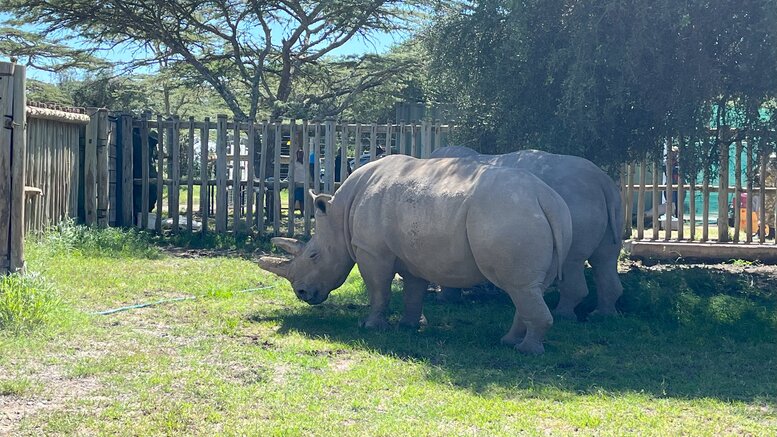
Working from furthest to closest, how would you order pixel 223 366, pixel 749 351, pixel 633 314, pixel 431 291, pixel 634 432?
pixel 431 291 → pixel 633 314 → pixel 749 351 → pixel 223 366 → pixel 634 432

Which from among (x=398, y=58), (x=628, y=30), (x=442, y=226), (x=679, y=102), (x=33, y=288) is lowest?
(x=33, y=288)

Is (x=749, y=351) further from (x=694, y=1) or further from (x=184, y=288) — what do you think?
(x=184, y=288)

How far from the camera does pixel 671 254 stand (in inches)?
552

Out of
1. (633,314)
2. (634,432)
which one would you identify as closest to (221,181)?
(633,314)

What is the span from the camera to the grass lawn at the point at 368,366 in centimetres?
565

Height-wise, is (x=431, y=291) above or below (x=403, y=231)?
below

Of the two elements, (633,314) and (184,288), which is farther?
(184,288)

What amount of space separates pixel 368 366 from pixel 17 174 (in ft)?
12.3

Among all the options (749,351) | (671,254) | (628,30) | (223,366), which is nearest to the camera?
(223,366)

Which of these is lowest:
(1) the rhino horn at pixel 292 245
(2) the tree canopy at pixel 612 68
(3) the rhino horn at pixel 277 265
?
(3) the rhino horn at pixel 277 265

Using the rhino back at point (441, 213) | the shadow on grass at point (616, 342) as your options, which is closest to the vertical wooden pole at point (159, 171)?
the shadow on grass at point (616, 342)

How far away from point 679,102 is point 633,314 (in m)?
2.62

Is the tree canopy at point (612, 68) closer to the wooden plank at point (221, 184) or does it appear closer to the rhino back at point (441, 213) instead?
Answer: the rhino back at point (441, 213)

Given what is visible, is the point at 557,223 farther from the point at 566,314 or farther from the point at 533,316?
the point at 566,314
